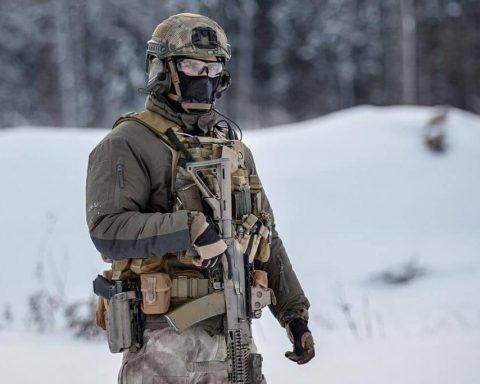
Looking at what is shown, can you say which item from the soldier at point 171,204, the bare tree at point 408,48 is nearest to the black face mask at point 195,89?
the soldier at point 171,204

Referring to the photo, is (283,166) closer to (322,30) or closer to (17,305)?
(17,305)

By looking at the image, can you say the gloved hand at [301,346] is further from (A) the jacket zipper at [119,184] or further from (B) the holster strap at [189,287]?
(A) the jacket zipper at [119,184]

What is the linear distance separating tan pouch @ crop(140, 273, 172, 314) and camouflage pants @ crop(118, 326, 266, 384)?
4.0 inches

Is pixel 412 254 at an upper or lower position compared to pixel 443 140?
lower

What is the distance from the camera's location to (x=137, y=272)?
3012 millimetres

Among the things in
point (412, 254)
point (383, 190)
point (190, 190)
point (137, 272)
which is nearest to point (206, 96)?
point (190, 190)

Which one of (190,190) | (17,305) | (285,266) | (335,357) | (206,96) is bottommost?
A: (17,305)

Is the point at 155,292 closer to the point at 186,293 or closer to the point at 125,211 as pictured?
the point at 186,293

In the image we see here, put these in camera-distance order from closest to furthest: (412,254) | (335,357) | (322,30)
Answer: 1. (335,357)
2. (412,254)
3. (322,30)

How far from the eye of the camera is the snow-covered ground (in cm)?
559

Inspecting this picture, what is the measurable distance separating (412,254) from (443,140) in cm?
261

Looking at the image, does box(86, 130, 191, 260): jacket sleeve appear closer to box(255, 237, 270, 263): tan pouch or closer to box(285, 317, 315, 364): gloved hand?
box(255, 237, 270, 263): tan pouch

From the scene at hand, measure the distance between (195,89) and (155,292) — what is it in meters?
0.76

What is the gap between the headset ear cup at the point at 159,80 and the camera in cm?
325
